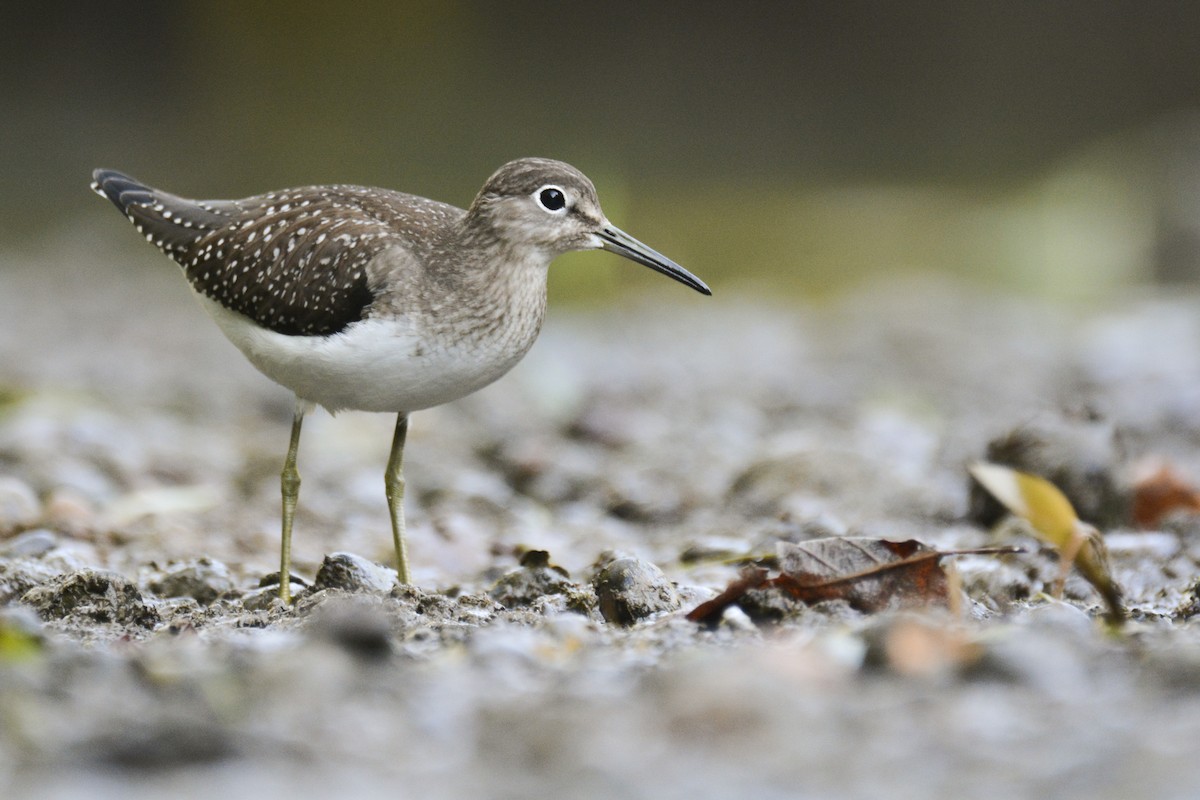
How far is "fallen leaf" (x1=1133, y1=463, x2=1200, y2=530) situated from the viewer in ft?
19.8

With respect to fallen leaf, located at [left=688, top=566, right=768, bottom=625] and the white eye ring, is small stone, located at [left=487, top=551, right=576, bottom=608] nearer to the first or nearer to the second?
fallen leaf, located at [left=688, top=566, right=768, bottom=625]

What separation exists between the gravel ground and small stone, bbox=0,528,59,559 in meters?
0.02

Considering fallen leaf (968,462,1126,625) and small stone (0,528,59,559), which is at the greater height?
fallen leaf (968,462,1126,625)

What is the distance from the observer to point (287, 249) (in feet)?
18.1

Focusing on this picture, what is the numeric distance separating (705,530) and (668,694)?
345 cm

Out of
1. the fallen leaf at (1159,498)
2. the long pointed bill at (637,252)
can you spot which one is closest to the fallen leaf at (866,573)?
the long pointed bill at (637,252)

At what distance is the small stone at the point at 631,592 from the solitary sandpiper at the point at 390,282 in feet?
3.80

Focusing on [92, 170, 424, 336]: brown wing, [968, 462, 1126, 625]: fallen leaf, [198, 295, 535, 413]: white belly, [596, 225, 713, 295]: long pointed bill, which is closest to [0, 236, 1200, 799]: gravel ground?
[968, 462, 1126, 625]: fallen leaf

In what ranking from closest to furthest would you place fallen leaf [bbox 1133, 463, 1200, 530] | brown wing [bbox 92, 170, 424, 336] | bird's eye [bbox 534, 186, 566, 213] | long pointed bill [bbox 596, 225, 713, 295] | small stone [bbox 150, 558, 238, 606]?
small stone [bbox 150, 558, 238, 606] → brown wing [bbox 92, 170, 424, 336] → bird's eye [bbox 534, 186, 566, 213] → long pointed bill [bbox 596, 225, 713, 295] → fallen leaf [bbox 1133, 463, 1200, 530]

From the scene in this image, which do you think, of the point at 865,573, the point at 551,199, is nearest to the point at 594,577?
the point at 865,573

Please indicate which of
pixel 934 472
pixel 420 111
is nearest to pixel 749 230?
pixel 420 111

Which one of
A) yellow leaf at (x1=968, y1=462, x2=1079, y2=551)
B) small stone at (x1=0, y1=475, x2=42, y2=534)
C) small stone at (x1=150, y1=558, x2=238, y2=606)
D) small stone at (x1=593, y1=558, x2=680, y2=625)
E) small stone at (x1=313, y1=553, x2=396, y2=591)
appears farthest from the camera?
small stone at (x1=0, y1=475, x2=42, y2=534)

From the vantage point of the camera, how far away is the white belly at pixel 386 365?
5094mm

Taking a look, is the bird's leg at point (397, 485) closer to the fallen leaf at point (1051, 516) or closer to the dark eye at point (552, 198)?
the dark eye at point (552, 198)
